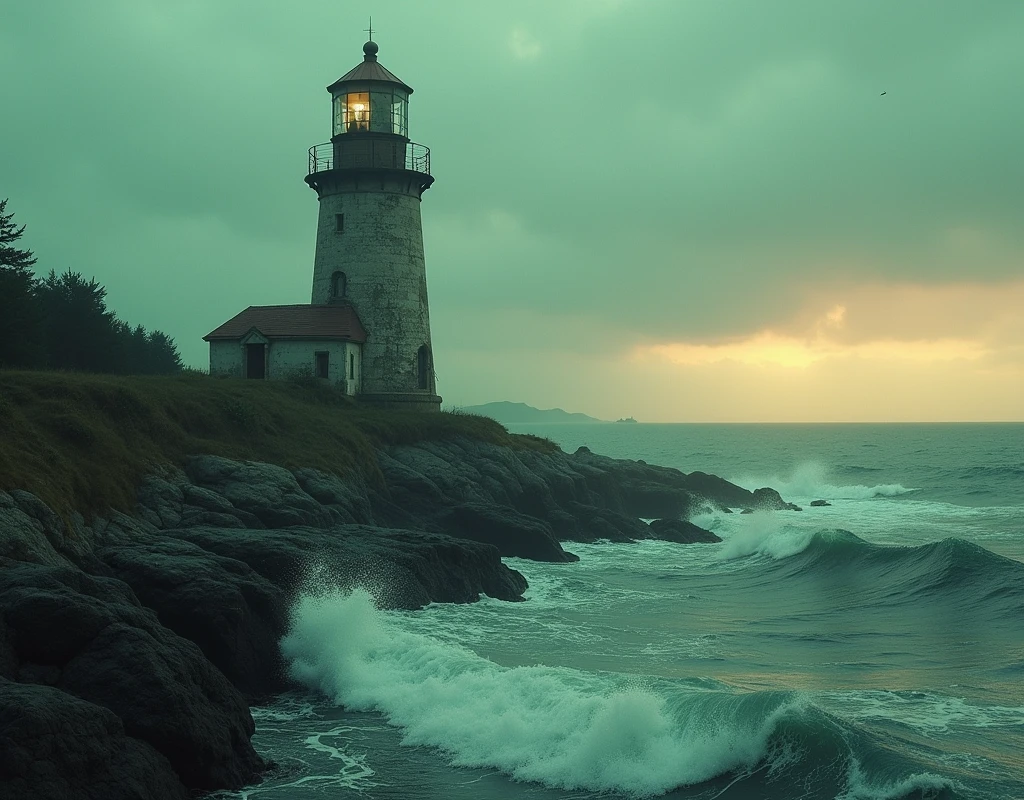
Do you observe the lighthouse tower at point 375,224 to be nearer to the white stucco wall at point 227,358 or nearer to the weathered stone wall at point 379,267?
the weathered stone wall at point 379,267

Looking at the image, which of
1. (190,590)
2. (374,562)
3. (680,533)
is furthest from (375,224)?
(190,590)

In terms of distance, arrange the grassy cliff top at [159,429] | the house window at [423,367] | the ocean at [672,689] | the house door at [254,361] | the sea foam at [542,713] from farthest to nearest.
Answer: the house window at [423,367] < the house door at [254,361] < the grassy cliff top at [159,429] < the sea foam at [542,713] < the ocean at [672,689]

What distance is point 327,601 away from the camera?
624 inches

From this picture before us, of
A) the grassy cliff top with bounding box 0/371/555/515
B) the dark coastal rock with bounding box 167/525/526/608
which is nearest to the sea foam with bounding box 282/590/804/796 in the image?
the dark coastal rock with bounding box 167/525/526/608

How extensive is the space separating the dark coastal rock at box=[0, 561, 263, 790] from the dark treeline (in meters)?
19.8

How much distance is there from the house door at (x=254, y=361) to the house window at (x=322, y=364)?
7.35 feet

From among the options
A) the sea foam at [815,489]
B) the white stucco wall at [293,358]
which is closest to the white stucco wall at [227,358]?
the white stucco wall at [293,358]

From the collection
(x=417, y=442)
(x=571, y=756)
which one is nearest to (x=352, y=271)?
→ (x=417, y=442)

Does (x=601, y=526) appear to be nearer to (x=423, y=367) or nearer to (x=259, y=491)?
(x=423, y=367)

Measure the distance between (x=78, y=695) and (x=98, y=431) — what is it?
10548 millimetres

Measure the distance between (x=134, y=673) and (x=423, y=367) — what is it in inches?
1096

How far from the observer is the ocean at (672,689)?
10.8 metres

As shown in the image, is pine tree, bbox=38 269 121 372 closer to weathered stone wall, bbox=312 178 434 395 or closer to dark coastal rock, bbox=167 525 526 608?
weathered stone wall, bbox=312 178 434 395

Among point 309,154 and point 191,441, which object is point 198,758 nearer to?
point 191,441
